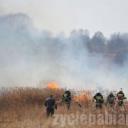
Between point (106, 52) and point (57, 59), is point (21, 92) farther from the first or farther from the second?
point (106, 52)

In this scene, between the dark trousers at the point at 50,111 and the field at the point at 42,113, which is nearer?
the field at the point at 42,113

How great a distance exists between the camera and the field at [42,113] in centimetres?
3045

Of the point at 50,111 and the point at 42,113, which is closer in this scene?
the point at 50,111

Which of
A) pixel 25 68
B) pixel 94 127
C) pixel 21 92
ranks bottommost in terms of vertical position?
pixel 94 127

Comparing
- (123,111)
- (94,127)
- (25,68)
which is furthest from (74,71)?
(94,127)

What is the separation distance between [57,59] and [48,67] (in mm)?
3249

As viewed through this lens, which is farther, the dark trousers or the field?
the dark trousers

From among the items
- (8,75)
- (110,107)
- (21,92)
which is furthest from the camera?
(8,75)

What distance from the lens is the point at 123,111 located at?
1427 inches

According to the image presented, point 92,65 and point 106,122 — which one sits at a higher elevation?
point 92,65

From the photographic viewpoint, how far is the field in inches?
Answer: 1199

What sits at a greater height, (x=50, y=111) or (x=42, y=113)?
(x=50, y=111)

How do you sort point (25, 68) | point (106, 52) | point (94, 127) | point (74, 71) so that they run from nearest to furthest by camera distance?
point (94, 127)
point (25, 68)
point (74, 71)
point (106, 52)

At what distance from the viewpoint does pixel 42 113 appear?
118 feet
